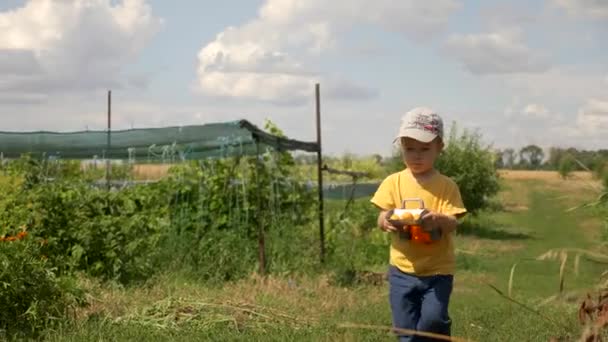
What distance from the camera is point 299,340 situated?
255 inches

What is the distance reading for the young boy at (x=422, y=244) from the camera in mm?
4949

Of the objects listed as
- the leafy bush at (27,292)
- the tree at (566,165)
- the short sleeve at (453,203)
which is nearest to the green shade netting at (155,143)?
the leafy bush at (27,292)

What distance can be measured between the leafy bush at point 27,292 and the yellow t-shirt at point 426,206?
110 inches

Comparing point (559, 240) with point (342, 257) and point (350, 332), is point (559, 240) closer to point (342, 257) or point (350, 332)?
point (342, 257)

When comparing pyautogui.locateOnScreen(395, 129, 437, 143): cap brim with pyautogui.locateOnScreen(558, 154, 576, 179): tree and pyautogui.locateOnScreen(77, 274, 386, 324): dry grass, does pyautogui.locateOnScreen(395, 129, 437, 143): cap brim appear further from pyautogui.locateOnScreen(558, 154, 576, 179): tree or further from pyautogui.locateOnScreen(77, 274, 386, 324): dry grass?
pyautogui.locateOnScreen(77, 274, 386, 324): dry grass

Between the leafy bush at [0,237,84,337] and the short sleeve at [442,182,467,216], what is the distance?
311cm

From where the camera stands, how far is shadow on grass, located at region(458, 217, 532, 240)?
3012 centimetres

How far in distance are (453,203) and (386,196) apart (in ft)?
1.23

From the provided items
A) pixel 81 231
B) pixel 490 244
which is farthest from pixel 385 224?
pixel 490 244

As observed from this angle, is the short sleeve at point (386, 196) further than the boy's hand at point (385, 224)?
Yes

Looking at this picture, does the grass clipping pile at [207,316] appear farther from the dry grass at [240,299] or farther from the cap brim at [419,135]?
the cap brim at [419,135]

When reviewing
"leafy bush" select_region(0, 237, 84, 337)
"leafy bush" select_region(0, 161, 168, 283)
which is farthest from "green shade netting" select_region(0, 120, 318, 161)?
"leafy bush" select_region(0, 237, 84, 337)

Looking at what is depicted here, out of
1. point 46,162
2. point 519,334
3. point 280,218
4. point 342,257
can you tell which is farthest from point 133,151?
point 519,334

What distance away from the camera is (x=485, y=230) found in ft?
105
